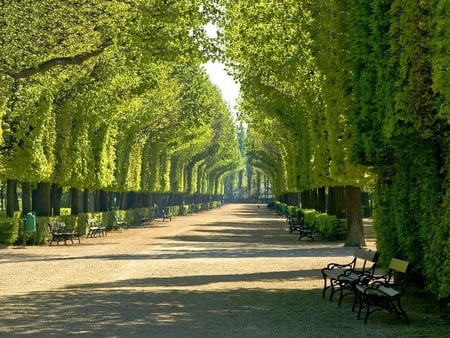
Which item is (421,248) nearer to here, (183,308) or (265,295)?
(265,295)

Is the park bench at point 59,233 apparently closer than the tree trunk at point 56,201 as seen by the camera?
Yes

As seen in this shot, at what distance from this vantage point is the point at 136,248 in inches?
1251

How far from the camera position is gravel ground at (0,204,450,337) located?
12.0 meters

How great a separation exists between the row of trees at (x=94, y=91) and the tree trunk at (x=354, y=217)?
8.42 m

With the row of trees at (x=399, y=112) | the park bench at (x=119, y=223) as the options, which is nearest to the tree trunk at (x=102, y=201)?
the park bench at (x=119, y=223)

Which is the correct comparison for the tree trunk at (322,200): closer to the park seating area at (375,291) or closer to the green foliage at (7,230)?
the green foliage at (7,230)

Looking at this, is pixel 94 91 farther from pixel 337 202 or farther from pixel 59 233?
pixel 337 202

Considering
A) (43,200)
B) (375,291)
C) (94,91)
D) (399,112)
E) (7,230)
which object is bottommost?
(375,291)

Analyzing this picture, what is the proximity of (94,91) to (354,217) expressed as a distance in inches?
555

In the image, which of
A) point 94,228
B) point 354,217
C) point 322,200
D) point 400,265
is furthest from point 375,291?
point 322,200

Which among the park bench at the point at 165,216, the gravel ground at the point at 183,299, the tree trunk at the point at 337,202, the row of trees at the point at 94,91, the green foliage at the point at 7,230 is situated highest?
the row of trees at the point at 94,91

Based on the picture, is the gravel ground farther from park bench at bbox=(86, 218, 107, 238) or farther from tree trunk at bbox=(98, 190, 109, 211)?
tree trunk at bbox=(98, 190, 109, 211)

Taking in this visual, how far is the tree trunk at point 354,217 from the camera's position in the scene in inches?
1218

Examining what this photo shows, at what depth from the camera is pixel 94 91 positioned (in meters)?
37.4
